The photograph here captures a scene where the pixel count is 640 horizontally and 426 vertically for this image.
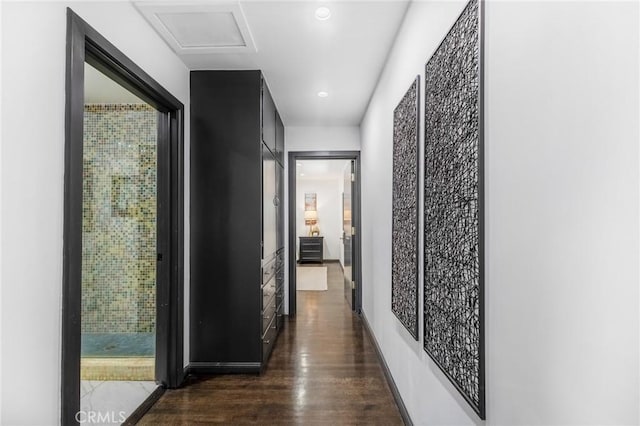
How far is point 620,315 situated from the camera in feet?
2.02

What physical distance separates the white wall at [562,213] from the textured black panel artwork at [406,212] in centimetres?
75

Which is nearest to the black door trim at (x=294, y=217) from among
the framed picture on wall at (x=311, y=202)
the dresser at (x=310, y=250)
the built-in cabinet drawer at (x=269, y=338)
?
the built-in cabinet drawer at (x=269, y=338)

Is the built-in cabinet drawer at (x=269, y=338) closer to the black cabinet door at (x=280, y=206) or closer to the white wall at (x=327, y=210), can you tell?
the black cabinet door at (x=280, y=206)

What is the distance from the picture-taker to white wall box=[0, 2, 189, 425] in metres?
1.20

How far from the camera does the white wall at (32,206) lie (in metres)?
1.20

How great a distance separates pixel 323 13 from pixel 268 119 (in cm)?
134

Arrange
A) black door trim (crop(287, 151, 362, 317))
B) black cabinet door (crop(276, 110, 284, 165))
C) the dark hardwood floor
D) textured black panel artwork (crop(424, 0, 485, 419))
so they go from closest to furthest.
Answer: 1. textured black panel artwork (crop(424, 0, 485, 419))
2. the dark hardwood floor
3. black cabinet door (crop(276, 110, 284, 165))
4. black door trim (crop(287, 151, 362, 317))

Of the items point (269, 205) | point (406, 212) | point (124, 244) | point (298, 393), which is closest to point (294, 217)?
point (269, 205)

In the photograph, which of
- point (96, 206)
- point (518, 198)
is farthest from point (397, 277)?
point (96, 206)

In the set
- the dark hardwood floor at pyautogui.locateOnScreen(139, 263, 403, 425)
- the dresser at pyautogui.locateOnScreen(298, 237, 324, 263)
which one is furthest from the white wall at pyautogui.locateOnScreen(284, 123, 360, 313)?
the dresser at pyautogui.locateOnScreen(298, 237, 324, 263)

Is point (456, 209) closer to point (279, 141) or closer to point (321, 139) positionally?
point (279, 141)

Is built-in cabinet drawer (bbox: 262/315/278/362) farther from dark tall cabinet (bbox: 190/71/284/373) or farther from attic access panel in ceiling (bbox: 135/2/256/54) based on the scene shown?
attic access panel in ceiling (bbox: 135/2/256/54)

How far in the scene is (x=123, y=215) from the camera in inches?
101

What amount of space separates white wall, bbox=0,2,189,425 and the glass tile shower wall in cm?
118
